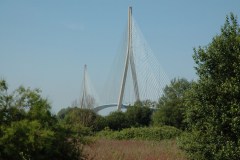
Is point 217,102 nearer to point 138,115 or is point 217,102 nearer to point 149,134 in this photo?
point 149,134

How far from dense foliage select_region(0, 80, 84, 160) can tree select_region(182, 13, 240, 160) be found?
3417 millimetres

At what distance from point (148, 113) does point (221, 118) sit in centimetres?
2876

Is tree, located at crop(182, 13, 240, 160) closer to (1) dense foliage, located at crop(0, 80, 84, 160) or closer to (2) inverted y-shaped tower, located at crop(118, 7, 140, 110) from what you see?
(1) dense foliage, located at crop(0, 80, 84, 160)

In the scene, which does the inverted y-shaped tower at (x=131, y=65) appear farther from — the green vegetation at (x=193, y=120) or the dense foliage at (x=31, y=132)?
the dense foliage at (x=31, y=132)

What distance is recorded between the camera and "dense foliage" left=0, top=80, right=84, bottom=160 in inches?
230

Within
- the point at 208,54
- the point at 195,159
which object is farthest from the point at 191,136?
the point at 208,54

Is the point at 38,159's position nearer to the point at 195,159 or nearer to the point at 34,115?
the point at 34,115

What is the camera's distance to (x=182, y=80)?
43.3 metres

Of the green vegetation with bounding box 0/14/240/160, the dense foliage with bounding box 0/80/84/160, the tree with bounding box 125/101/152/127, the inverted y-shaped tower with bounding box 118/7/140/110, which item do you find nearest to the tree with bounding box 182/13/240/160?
the green vegetation with bounding box 0/14/240/160

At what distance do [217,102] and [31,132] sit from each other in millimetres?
4584

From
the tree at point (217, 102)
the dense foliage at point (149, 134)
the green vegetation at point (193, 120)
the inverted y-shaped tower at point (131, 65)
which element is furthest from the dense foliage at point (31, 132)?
the inverted y-shaped tower at point (131, 65)

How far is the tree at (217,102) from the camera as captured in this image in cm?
865

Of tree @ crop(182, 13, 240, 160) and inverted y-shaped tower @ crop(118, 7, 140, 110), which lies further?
inverted y-shaped tower @ crop(118, 7, 140, 110)

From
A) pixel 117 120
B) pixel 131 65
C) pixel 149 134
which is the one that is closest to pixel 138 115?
pixel 117 120
